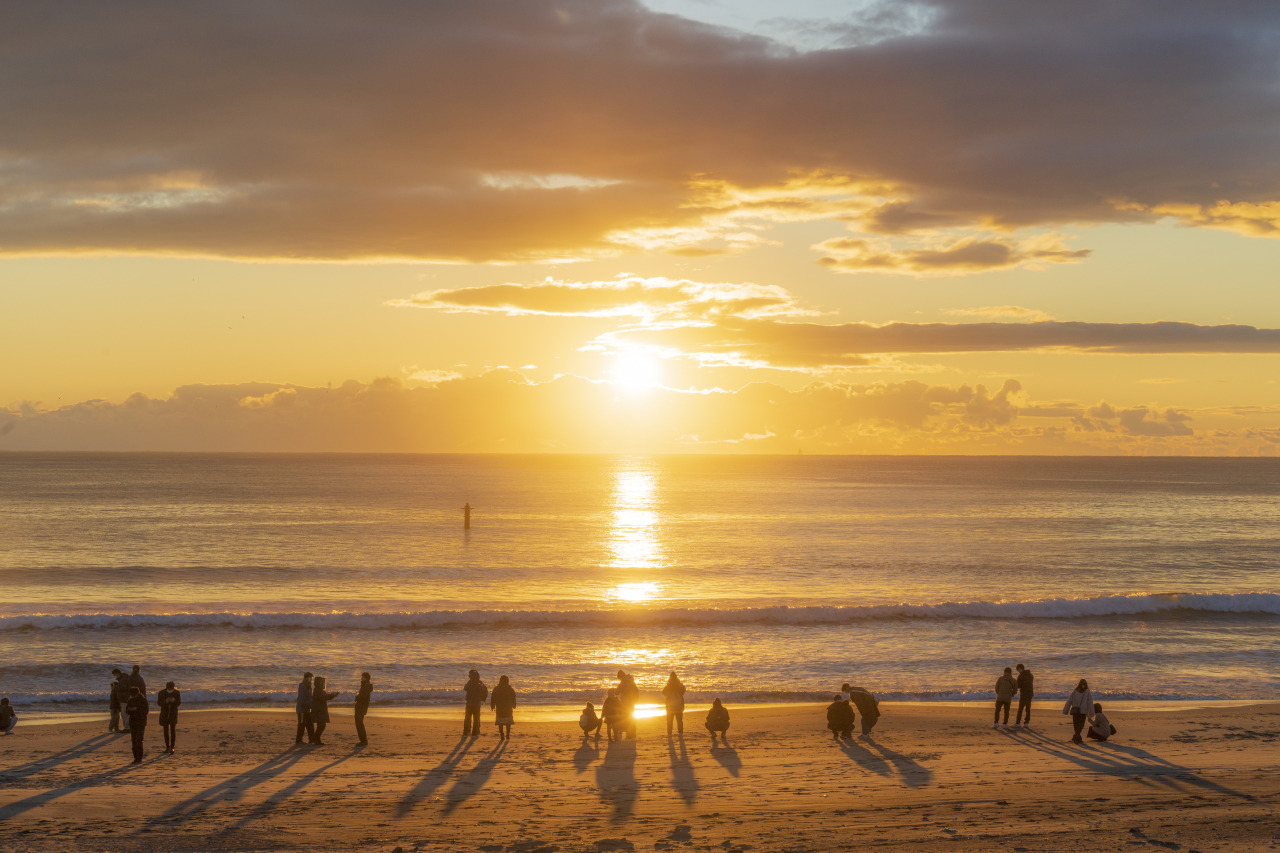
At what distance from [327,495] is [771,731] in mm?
120585

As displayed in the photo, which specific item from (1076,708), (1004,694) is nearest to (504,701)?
(1004,694)

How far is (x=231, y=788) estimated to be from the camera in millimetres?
17078

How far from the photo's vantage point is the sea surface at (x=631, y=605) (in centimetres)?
2970

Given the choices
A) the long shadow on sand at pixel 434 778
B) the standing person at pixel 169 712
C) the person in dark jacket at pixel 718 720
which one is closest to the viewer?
the long shadow on sand at pixel 434 778

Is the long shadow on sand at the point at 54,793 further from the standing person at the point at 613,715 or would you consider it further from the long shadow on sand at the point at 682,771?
the long shadow on sand at the point at 682,771

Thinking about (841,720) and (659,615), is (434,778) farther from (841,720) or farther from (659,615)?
(659,615)

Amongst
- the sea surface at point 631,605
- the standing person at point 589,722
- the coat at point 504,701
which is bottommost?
the sea surface at point 631,605

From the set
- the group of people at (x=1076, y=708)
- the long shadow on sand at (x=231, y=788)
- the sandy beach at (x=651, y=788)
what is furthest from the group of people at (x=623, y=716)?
the group of people at (x=1076, y=708)

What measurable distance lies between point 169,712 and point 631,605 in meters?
25.4

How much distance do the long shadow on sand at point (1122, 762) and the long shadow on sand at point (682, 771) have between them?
8.23 m

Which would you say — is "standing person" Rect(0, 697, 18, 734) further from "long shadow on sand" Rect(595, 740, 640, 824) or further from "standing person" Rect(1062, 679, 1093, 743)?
"standing person" Rect(1062, 679, 1093, 743)

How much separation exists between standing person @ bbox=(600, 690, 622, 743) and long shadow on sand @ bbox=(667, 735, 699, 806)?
129 cm

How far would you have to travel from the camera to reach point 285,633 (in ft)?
120

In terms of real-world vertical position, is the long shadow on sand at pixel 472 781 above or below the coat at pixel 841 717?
below
